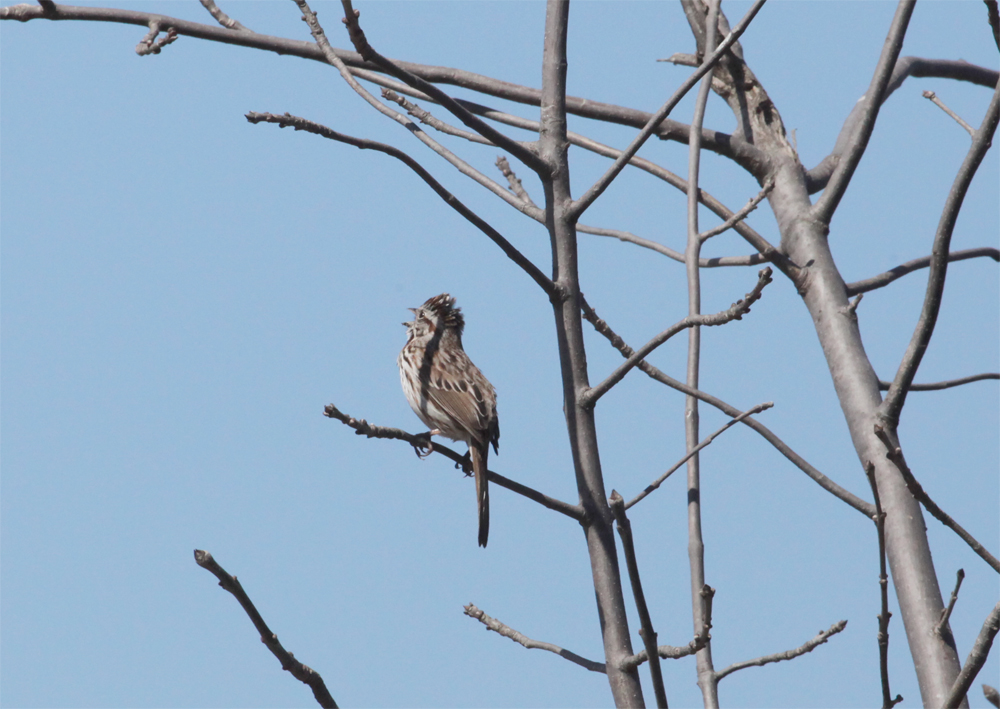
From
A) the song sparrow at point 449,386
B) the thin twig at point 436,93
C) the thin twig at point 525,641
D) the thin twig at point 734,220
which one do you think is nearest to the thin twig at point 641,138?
the thin twig at point 436,93

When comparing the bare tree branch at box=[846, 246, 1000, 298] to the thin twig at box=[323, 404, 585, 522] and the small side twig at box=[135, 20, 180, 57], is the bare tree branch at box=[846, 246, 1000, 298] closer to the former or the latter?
the thin twig at box=[323, 404, 585, 522]

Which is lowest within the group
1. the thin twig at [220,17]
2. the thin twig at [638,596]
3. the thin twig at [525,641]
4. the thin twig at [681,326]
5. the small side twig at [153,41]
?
the thin twig at [638,596]

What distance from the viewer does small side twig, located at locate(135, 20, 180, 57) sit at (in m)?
5.44

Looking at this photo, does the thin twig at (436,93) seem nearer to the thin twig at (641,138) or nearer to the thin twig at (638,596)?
the thin twig at (641,138)

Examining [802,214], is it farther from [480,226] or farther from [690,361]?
[480,226]

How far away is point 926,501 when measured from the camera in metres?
3.25

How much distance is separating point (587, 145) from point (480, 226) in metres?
2.33

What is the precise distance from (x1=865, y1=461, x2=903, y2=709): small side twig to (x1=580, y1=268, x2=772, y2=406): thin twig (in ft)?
2.54

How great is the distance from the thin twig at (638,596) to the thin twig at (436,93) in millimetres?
1845

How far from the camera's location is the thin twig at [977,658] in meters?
2.97

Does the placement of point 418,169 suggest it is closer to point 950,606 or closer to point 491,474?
point 491,474

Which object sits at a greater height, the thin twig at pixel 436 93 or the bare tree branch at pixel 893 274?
the bare tree branch at pixel 893 274

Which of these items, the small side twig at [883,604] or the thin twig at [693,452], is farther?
the thin twig at [693,452]

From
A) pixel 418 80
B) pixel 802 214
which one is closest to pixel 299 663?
pixel 418 80
